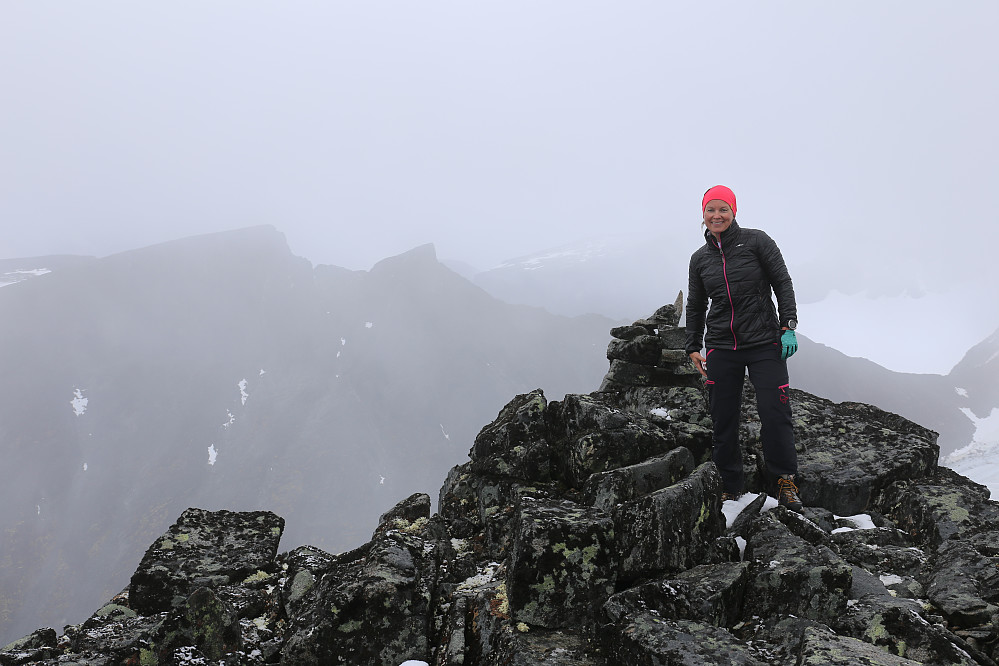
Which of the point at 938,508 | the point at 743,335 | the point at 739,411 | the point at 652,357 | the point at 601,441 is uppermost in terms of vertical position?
the point at 743,335

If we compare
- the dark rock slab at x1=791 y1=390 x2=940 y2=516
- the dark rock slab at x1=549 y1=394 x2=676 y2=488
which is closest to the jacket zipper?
the dark rock slab at x1=549 y1=394 x2=676 y2=488

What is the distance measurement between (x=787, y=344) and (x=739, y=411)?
1.57 metres

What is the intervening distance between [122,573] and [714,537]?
214 m

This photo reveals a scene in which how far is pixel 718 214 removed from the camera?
9.00 meters

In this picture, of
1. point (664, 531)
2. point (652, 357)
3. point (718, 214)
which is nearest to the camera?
point (664, 531)

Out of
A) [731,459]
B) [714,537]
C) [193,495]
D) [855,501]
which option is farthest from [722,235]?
[193,495]

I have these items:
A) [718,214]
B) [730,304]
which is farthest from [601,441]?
[718,214]

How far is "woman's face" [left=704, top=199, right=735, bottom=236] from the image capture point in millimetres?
9008

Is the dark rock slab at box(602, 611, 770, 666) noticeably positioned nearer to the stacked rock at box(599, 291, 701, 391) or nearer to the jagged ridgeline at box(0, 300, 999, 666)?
the jagged ridgeline at box(0, 300, 999, 666)

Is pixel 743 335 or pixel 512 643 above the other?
pixel 743 335

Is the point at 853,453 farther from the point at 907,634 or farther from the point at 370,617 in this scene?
the point at 370,617

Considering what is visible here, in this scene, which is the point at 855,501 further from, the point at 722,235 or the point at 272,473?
the point at 272,473

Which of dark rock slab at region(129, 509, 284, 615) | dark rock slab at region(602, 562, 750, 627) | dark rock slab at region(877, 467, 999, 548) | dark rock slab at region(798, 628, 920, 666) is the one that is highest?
dark rock slab at region(798, 628, 920, 666)

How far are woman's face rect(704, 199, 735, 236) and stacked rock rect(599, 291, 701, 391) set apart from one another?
555cm
